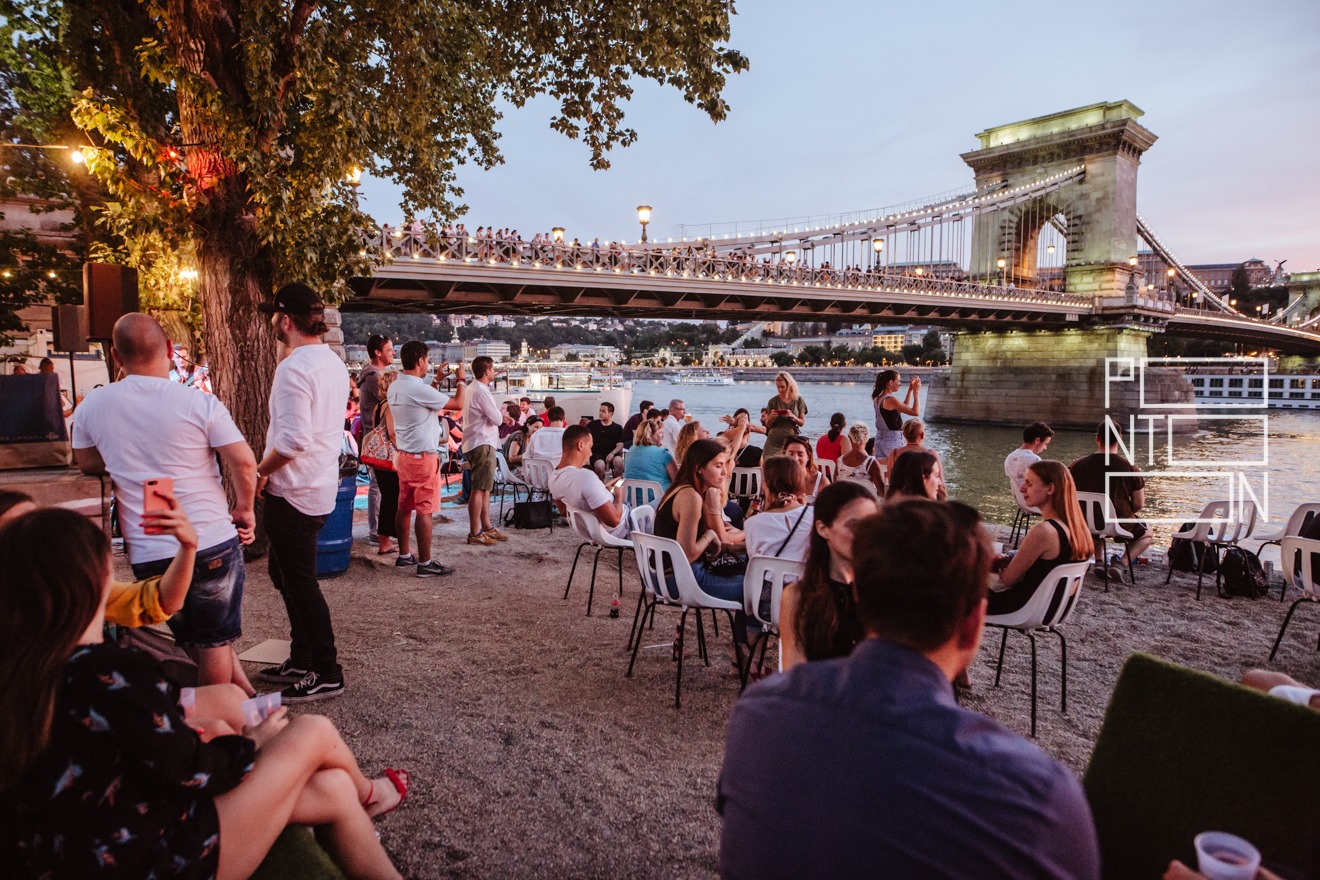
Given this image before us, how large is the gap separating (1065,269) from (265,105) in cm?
4824

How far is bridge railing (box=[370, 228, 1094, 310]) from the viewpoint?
55.6ft

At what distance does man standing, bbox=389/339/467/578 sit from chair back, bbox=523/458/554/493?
182cm

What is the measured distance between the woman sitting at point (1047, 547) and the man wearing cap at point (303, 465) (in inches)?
125

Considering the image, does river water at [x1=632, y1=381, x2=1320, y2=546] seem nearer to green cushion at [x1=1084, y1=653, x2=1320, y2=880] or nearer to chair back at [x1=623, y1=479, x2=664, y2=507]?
chair back at [x1=623, y1=479, x2=664, y2=507]

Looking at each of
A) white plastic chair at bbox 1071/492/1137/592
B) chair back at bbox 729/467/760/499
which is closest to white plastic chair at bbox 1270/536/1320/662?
white plastic chair at bbox 1071/492/1137/592

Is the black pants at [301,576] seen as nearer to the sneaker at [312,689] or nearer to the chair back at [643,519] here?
the sneaker at [312,689]

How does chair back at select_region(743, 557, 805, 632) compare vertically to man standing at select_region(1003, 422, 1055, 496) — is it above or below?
below

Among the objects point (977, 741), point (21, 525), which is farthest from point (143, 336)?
point (977, 741)

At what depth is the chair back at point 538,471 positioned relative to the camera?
753 centimetres

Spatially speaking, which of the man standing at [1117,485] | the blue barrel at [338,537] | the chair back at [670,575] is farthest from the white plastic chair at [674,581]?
the man standing at [1117,485]

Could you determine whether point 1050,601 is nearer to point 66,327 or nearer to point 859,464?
point 859,464

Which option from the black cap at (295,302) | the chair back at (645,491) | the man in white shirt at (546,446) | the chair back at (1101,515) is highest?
the black cap at (295,302)

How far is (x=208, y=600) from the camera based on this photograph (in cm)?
278

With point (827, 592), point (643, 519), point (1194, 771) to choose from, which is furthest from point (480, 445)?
point (1194, 771)
